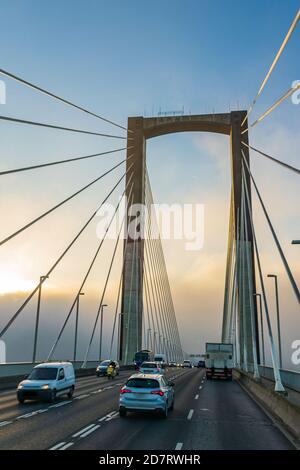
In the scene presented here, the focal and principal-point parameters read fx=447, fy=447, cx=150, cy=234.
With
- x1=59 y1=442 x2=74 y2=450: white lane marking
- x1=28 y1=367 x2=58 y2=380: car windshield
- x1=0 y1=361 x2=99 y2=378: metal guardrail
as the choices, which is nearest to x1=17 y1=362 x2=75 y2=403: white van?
x1=28 y1=367 x2=58 y2=380: car windshield

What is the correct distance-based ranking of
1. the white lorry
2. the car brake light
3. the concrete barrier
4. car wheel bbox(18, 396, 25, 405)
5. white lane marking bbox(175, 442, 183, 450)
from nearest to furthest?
white lane marking bbox(175, 442, 183, 450) → the concrete barrier → the car brake light → car wheel bbox(18, 396, 25, 405) → the white lorry

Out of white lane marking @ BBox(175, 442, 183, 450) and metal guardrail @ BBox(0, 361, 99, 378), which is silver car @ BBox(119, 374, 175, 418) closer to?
white lane marking @ BBox(175, 442, 183, 450)

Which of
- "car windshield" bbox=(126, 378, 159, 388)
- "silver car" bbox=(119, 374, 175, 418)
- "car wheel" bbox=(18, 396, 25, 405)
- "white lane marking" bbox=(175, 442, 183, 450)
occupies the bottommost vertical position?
"white lane marking" bbox=(175, 442, 183, 450)

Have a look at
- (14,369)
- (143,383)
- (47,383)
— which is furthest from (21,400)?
(14,369)

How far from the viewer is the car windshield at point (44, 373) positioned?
1877cm

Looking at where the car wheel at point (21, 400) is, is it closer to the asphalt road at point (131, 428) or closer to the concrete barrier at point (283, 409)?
the asphalt road at point (131, 428)

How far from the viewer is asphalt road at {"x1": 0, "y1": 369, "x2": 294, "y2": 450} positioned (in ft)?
33.4

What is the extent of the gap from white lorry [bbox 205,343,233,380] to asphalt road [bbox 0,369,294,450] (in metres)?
22.8

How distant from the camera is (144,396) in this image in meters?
14.3

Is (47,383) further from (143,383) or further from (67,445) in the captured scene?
(67,445)

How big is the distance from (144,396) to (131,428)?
6.45ft

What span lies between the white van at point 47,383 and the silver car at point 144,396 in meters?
4.80

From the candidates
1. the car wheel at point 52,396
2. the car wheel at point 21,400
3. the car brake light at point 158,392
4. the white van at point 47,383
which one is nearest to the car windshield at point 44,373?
the white van at point 47,383
